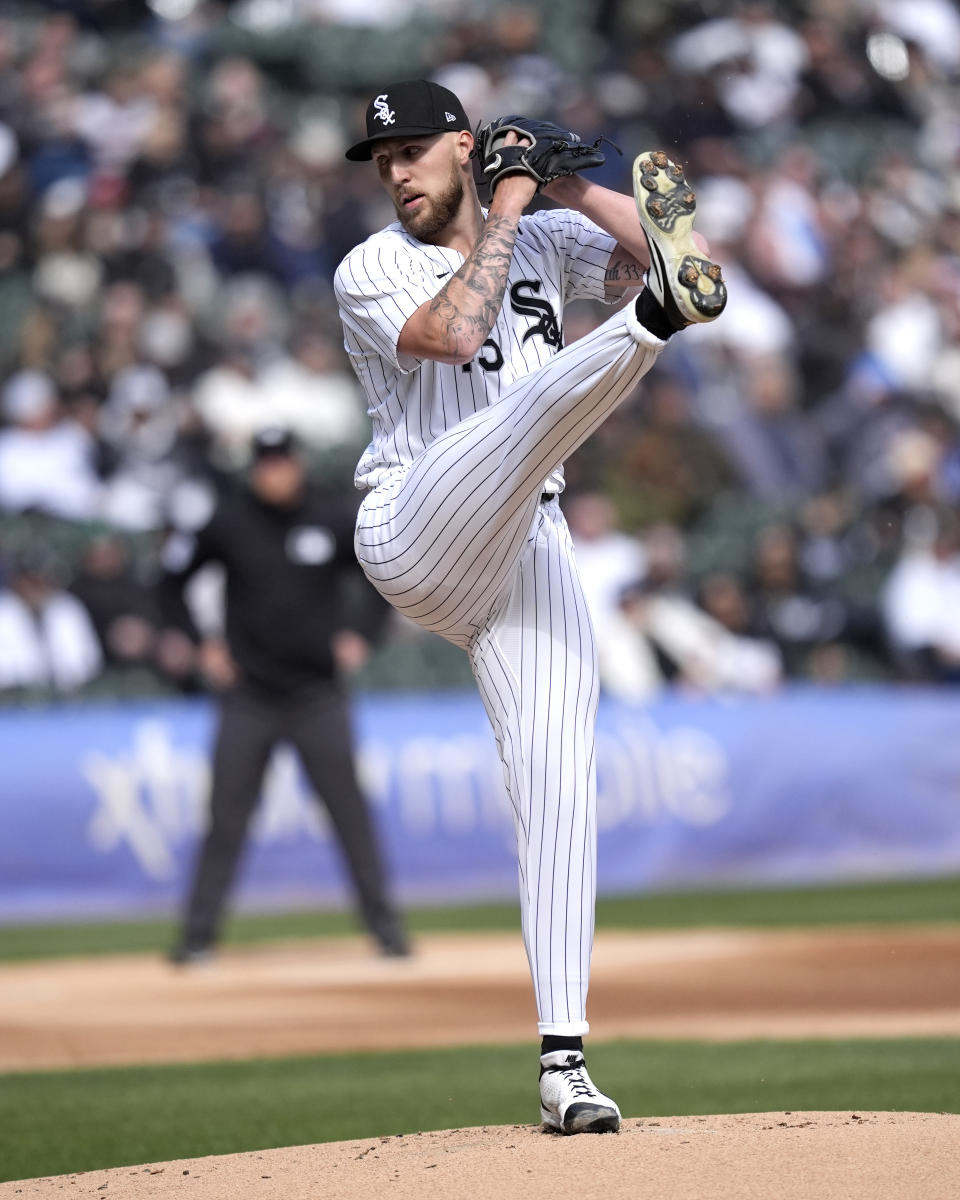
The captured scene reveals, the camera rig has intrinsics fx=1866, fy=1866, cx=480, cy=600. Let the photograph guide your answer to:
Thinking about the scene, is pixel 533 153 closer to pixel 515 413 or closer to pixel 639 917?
pixel 515 413

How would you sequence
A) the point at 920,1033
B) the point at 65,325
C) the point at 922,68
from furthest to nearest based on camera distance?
the point at 922,68 → the point at 65,325 → the point at 920,1033

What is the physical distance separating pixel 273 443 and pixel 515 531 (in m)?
4.94

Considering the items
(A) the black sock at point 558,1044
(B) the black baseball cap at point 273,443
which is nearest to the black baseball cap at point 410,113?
(A) the black sock at point 558,1044

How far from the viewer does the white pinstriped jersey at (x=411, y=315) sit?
3928mm

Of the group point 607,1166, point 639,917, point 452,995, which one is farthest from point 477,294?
point 639,917

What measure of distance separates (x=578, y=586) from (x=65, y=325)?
1023 cm

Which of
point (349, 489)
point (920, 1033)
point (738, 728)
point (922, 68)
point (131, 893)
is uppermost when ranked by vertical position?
point (922, 68)

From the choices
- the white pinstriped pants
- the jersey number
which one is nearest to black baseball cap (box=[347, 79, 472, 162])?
the jersey number

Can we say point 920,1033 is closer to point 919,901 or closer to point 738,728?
point 919,901

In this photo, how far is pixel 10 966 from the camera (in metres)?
8.93

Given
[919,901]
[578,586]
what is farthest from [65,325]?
[578,586]

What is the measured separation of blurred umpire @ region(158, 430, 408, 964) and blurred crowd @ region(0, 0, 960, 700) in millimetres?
2831

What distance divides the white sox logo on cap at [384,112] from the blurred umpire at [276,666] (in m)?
4.67

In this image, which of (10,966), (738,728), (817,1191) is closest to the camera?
(817,1191)
